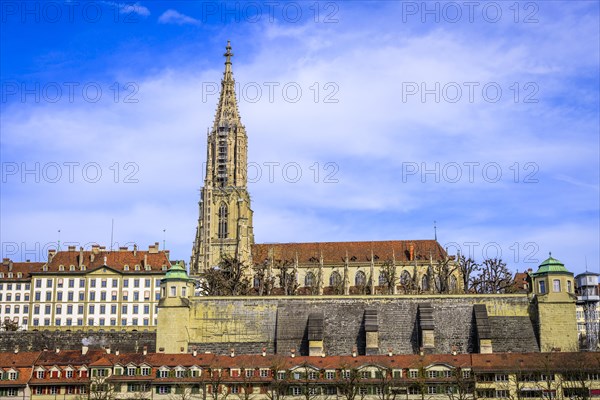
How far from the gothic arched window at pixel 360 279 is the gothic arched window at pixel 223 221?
26670 millimetres

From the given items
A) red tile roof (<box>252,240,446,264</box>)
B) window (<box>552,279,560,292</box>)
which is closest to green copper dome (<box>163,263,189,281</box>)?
red tile roof (<box>252,240,446,264</box>)

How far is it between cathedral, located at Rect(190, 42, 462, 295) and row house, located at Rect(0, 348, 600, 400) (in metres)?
56.3

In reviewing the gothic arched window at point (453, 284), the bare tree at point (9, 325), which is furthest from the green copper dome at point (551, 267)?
the bare tree at point (9, 325)

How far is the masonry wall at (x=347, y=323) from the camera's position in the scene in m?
110

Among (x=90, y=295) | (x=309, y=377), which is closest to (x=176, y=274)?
(x=309, y=377)

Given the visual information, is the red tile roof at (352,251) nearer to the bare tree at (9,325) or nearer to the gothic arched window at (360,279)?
the gothic arched window at (360,279)

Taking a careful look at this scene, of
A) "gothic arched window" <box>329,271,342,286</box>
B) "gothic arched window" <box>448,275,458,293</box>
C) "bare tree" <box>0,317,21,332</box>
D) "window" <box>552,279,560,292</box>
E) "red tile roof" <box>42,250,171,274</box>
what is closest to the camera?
"window" <box>552,279,560,292</box>

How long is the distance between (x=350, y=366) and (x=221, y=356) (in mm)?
17232

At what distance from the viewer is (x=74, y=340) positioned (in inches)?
4764

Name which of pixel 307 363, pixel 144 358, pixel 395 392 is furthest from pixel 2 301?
pixel 395 392

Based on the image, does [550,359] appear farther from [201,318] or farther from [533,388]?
[201,318]

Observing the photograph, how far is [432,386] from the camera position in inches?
3578

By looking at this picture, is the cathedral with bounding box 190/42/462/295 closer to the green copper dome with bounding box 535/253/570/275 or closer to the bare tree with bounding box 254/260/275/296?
the bare tree with bounding box 254/260/275/296

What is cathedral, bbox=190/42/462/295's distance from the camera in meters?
157
